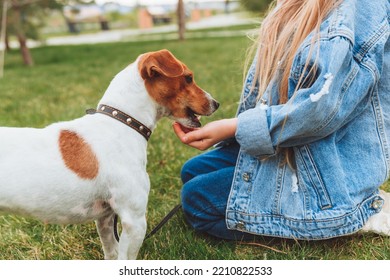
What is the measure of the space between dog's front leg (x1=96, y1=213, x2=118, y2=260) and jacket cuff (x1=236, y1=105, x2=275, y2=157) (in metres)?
0.74

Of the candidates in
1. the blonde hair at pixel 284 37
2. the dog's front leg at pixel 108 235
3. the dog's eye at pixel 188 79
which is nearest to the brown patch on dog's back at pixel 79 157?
the dog's front leg at pixel 108 235

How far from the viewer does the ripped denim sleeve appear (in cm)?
203

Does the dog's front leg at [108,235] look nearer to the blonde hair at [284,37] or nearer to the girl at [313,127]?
the girl at [313,127]

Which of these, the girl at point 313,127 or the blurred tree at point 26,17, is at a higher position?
the girl at point 313,127

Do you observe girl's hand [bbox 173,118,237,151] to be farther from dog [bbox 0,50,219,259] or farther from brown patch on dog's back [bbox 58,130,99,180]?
brown patch on dog's back [bbox 58,130,99,180]

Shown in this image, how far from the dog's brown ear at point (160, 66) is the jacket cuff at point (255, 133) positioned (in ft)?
1.21

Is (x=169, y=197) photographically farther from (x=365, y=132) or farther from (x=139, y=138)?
(x=365, y=132)

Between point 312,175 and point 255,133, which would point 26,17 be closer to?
point 255,133

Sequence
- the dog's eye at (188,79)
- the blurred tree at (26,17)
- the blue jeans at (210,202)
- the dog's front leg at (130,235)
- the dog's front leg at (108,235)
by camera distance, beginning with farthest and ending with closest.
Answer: the blurred tree at (26,17) → the blue jeans at (210,202) → the dog's front leg at (108,235) → the dog's eye at (188,79) → the dog's front leg at (130,235)

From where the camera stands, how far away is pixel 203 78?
24.6 feet

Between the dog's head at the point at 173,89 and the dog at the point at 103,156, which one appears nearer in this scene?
the dog at the point at 103,156

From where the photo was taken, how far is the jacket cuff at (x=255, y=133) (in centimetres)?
219

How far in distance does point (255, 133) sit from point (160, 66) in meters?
0.52

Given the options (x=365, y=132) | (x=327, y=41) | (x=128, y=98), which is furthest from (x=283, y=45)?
(x=128, y=98)
